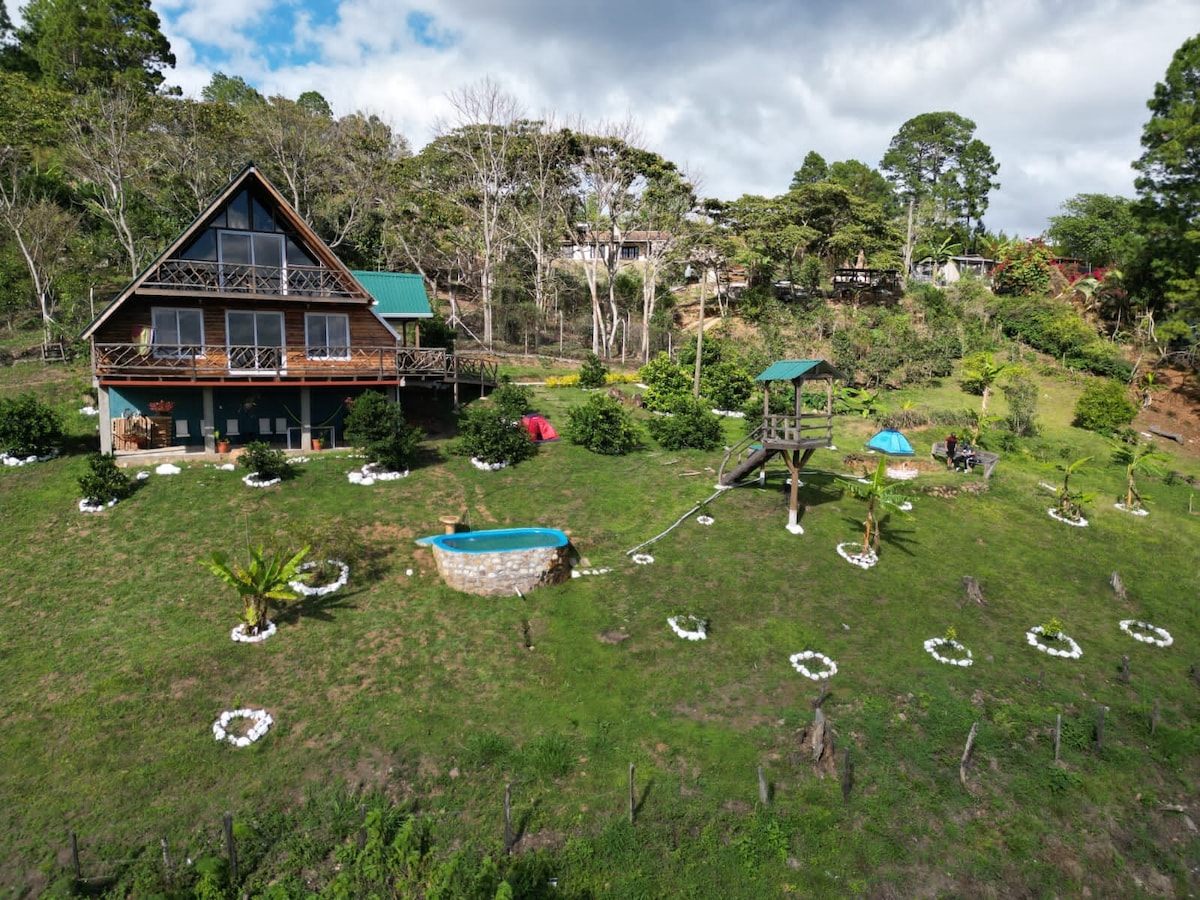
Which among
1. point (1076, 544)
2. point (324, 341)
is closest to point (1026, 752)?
point (1076, 544)

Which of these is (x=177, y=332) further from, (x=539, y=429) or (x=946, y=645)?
(x=946, y=645)

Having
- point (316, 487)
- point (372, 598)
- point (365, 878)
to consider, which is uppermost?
point (316, 487)

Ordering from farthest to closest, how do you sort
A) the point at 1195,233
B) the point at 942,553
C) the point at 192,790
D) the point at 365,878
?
the point at 1195,233 < the point at 942,553 < the point at 192,790 < the point at 365,878

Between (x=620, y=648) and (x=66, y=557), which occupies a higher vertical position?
(x=66, y=557)

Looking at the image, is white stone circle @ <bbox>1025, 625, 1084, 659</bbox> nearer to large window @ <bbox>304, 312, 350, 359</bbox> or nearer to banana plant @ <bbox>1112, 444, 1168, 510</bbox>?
banana plant @ <bbox>1112, 444, 1168, 510</bbox>

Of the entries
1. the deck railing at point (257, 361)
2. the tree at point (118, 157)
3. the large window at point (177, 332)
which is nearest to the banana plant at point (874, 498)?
the deck railing at point (257, 361)

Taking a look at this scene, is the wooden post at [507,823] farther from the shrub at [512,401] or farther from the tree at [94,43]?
the tree at [94,43]

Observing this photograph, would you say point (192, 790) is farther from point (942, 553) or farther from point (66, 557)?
point (942, 553)
